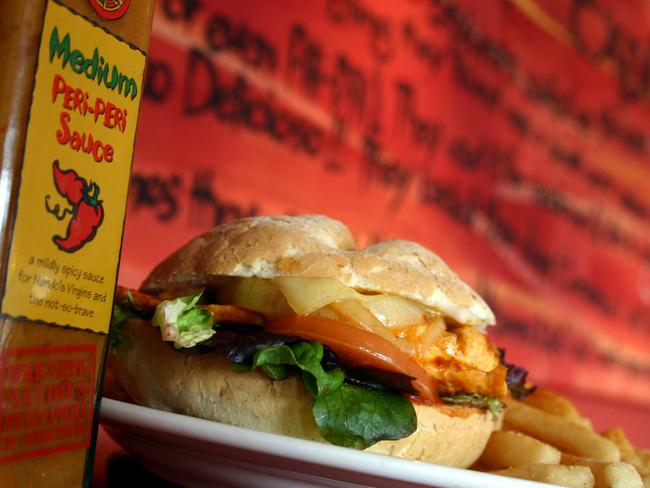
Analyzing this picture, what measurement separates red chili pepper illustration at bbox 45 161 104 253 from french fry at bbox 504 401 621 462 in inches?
43.3

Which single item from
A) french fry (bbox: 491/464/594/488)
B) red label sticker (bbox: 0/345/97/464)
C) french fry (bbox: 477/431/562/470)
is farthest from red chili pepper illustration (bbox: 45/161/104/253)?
french fry (bbox: 477/431/562/470)

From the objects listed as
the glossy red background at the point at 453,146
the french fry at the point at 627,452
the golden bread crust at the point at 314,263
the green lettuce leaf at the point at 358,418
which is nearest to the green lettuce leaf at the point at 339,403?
the green lettuce leaf at the point at 358,418

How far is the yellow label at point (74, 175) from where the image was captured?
78 centimetres

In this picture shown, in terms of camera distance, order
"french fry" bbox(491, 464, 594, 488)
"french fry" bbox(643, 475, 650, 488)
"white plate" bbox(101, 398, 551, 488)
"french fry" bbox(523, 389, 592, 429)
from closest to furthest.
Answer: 1. "white plate" bbox(101, 398, 551, 488)
2. "french fry" bbox(491, 464, 594, 488)
3. "french fry" bbox(643, 475, 650, 488)
4. "french fry" bbox(523, 389, 592, 429)

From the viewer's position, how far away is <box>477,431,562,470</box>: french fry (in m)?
1.41

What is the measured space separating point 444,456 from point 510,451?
230 millimetres

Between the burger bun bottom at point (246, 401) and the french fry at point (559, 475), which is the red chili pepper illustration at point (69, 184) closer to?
the burger bun bottom at point (246, 401)

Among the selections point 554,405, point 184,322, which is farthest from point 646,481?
point 184,322

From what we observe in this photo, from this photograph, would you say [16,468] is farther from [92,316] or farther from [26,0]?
[26,0]

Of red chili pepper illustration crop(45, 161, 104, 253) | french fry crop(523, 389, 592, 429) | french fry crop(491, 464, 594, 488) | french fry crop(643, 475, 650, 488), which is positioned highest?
red chili pepper illustration crop(45, 161, 104, 253)

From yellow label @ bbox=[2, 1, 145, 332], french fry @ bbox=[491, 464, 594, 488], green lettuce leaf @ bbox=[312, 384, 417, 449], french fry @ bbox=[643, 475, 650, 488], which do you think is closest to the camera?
yellow label @ bbox=[2, 1, 145, 332]

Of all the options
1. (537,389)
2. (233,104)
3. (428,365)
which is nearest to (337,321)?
(428,365)

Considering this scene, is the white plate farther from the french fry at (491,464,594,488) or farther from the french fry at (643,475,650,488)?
the french fry at (643,475,650,488)

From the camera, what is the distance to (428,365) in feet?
4.20
